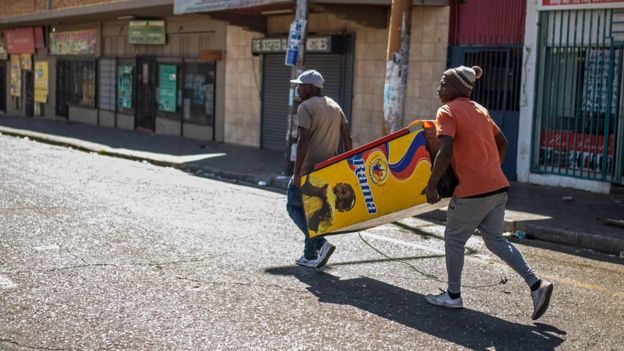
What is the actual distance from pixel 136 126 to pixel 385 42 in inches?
472

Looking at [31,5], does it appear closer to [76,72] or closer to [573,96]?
[76,72]

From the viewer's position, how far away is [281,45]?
18.7m

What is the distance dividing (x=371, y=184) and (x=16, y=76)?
32.2m

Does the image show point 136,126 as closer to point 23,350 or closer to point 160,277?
point 160,277

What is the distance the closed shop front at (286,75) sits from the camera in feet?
56.3

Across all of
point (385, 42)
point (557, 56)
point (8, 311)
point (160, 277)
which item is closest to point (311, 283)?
point (160, 277)

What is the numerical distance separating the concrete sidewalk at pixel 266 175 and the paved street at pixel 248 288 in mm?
491

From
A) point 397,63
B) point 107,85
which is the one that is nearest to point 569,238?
point 397,63

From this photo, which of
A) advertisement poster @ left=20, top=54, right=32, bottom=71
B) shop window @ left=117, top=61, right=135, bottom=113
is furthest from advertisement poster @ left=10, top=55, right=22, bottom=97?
shop window @ left=117, top=61, right=135, bottom=113

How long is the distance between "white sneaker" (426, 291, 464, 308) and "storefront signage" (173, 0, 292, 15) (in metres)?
10.9

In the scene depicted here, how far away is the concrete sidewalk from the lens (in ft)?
31.1

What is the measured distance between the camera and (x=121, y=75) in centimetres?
2642

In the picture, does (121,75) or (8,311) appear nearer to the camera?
(8,311)

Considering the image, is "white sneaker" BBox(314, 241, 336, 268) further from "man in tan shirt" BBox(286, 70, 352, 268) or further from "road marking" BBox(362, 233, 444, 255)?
"road marking" BBox(362, 233, 444, 255)
